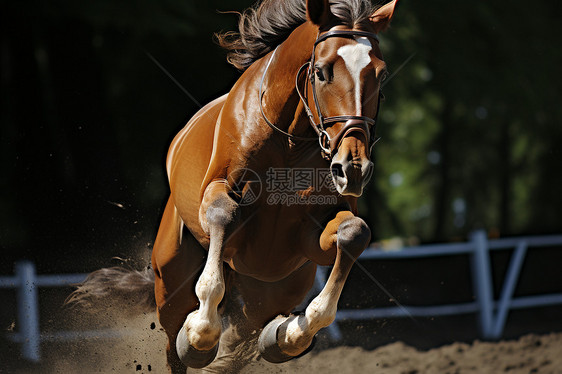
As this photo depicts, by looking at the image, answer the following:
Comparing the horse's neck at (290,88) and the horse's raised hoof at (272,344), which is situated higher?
the horse's neck at (290,88)

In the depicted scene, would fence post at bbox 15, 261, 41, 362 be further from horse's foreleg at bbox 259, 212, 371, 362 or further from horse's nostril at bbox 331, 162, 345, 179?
horse's nostril at bbox 331, 162, 345, 179

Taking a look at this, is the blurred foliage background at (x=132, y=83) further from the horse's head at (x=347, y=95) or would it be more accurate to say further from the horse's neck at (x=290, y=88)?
the horse's head at (x=347, y=95)

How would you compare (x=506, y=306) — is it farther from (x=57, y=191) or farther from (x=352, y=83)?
(x=352, y=83)

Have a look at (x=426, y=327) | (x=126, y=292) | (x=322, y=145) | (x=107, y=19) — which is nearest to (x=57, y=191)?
(x=107, y=19)

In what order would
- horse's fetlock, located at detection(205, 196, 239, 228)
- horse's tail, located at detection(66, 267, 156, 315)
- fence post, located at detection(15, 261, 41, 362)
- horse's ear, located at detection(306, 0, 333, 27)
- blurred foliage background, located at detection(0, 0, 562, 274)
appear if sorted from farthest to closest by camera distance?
blurred foliage background, located at detection(0, 0, 562, 274) → fence post, located at detection(15, 261, 41, 362) → horse's tail, located at detection(66, 267, 156, 315) → horse's fetlock, located at detection(205, 196, 239, 228) → horse's ear, located at detection(306, 0, 333, 27)

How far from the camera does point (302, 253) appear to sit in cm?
379

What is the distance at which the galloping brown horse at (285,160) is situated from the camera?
3.09m

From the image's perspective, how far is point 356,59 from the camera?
306cm

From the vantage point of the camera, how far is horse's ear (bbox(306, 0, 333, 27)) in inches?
129

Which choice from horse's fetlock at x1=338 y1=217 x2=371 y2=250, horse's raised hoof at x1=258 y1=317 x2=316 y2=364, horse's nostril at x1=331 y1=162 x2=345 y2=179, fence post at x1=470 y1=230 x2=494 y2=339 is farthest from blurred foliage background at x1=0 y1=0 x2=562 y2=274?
horse's nostril at x1=331 y1=162 x2=345 y2=179

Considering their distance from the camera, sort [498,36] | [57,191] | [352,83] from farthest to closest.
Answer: [498,36]
[57,191]
[352,83]

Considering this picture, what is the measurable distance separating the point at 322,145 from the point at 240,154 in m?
0.58

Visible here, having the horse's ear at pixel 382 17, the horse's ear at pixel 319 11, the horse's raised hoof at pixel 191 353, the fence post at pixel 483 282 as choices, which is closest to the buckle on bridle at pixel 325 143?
the horse's ear at pixel 319 11

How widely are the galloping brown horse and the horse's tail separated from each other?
3.28ft
